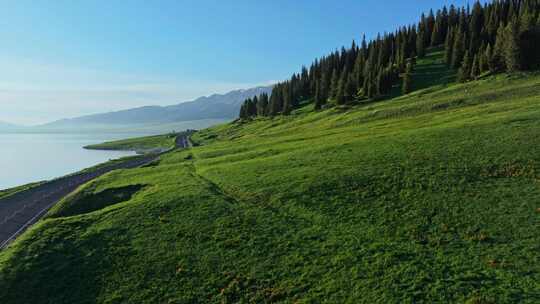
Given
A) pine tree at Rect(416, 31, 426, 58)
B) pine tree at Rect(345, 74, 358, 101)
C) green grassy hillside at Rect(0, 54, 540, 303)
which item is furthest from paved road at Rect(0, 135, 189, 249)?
pine tree at Rect(416, 31, 426, 58)

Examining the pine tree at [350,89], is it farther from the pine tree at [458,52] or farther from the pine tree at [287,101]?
the pine tree at [458,52]

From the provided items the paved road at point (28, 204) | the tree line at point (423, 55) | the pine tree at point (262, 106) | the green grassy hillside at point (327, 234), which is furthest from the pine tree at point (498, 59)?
the paved road at point (28, 204)

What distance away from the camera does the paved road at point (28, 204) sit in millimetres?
39234

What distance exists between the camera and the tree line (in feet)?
286

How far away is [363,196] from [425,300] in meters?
13.2

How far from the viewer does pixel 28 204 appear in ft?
168

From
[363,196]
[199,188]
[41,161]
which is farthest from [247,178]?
[41,161]

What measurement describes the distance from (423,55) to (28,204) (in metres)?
145

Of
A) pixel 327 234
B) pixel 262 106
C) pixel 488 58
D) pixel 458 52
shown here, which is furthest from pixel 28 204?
pixel 458 52

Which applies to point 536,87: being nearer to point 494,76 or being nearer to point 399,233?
point 494,76

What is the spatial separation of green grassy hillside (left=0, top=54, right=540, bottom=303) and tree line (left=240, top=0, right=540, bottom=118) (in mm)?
59384

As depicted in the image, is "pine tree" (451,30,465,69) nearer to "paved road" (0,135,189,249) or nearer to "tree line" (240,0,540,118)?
"tree line" (240,0,540,118)

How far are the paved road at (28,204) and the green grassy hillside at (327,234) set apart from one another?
5.39m

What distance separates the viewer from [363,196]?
29.0 metres
